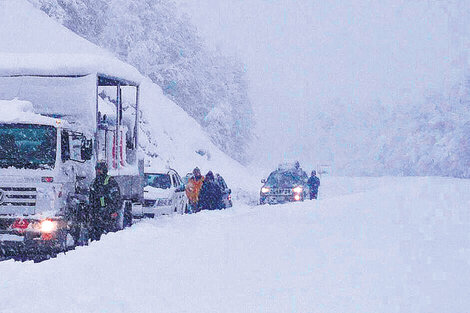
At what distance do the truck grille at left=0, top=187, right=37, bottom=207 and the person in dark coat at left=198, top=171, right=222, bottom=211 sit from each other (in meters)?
6.93

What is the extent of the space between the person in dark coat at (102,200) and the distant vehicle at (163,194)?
4.76 metres

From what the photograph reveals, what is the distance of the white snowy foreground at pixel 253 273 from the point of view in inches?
271

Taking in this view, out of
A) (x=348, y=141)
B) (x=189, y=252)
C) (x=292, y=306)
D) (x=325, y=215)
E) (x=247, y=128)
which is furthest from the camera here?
(x=348, y=141)

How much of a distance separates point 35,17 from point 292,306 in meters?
37.7

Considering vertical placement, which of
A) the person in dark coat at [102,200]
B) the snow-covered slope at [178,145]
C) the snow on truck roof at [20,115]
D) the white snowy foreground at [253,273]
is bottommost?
the white snowy foreground at [253,273]

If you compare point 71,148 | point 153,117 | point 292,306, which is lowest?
point 292,306

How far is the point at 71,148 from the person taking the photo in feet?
37.0

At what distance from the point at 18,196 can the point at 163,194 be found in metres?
7.41

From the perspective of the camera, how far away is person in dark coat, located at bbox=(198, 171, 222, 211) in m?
17.0

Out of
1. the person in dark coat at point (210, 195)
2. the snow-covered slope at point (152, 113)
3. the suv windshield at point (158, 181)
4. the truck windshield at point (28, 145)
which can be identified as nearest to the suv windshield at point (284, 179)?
the snow-covered slope at point (152, 113)

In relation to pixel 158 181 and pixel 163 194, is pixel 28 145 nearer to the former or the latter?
pixel 163 194

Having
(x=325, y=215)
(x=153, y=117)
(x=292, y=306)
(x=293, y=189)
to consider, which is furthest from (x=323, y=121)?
(x=292, y=306)

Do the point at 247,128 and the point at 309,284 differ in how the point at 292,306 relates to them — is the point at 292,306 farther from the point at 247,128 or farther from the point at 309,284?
the point at 247,128

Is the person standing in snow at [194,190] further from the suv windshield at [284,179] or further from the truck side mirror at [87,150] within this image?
the suv windshield at [284,179]
